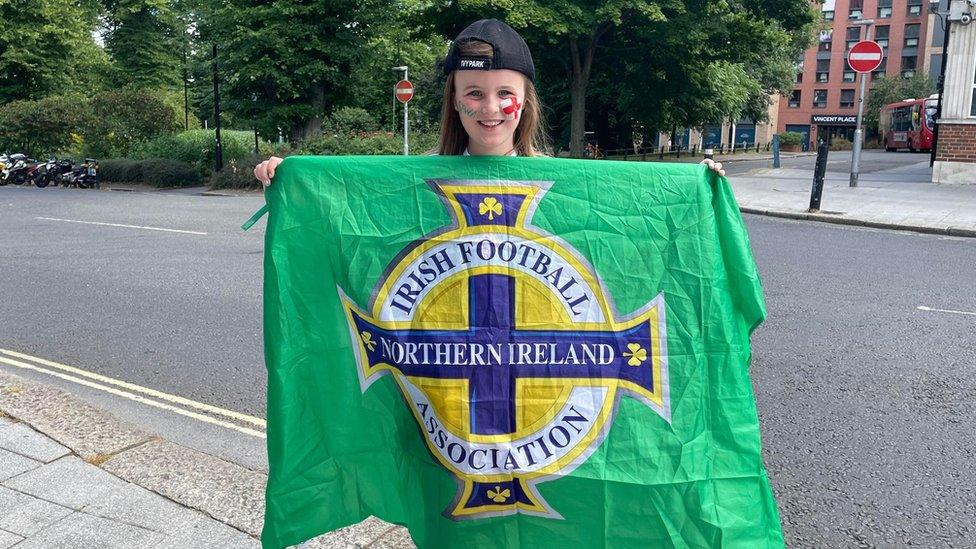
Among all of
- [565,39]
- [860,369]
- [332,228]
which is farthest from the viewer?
[565,39]

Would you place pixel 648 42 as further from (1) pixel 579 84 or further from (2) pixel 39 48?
(2) pixel 39 48

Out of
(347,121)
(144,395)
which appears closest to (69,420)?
(144,395)

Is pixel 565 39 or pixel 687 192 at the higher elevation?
pixel 565 39

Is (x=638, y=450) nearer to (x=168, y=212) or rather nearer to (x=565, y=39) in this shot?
(x=168, y=212)

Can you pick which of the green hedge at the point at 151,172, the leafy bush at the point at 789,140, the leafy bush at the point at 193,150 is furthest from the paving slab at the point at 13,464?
the leafy bush at the point at 789,140

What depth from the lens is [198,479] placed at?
136 inches

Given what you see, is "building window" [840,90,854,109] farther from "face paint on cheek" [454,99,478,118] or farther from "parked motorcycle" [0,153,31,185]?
"face paint on cheek" [454,99,478,118]

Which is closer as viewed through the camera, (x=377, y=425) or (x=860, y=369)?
(x=377, y=425)

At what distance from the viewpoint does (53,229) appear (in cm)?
1377

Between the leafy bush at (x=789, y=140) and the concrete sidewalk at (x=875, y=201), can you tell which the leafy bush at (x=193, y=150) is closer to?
the concrete sidewalk at (x=875, y=201)

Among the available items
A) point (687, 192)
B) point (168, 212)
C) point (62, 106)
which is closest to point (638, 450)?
point (687, 192)

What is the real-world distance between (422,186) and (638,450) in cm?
93

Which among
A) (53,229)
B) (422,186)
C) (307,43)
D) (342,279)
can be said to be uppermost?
(307,43)

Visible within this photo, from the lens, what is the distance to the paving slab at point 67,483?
3.27 metres
